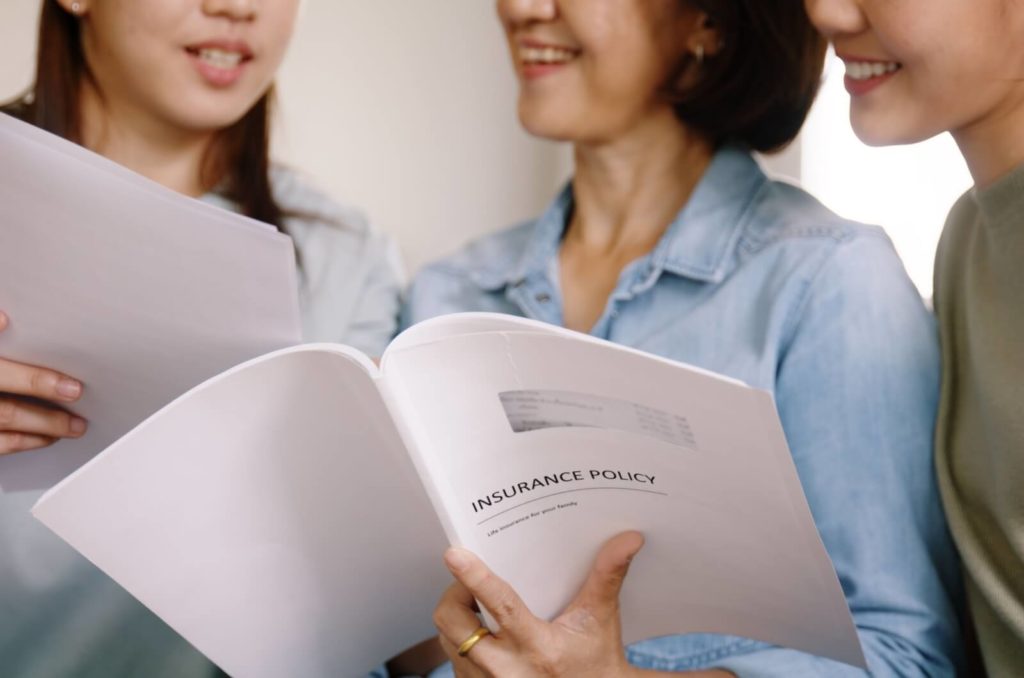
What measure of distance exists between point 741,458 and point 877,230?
1.55 ft

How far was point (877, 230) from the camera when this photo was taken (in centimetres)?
103

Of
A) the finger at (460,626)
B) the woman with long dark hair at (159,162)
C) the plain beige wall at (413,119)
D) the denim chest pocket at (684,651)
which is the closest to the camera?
the finger at (460,626)

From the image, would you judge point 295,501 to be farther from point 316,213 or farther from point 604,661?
point 316,213

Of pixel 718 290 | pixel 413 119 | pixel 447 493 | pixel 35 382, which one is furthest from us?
pixel 413 119

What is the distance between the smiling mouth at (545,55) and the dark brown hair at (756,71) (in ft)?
0.42

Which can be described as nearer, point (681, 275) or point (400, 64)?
point (681, 275)

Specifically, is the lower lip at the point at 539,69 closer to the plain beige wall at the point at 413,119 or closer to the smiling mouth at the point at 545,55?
the smiling mouth at the point at 545,55

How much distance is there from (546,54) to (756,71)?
240mm

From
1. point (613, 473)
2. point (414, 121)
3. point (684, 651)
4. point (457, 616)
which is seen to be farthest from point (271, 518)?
point (414, 121)

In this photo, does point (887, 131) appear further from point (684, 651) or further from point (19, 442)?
Result: point (19, 442)

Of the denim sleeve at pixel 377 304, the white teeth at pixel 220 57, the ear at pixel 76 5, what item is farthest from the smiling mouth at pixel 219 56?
the denim sleeve at pixel 377 304

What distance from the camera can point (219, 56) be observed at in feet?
3.77

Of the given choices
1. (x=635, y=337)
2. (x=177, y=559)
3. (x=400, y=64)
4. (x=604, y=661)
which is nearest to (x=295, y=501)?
(x=177, y=559)

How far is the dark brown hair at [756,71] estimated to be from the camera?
1113mm
